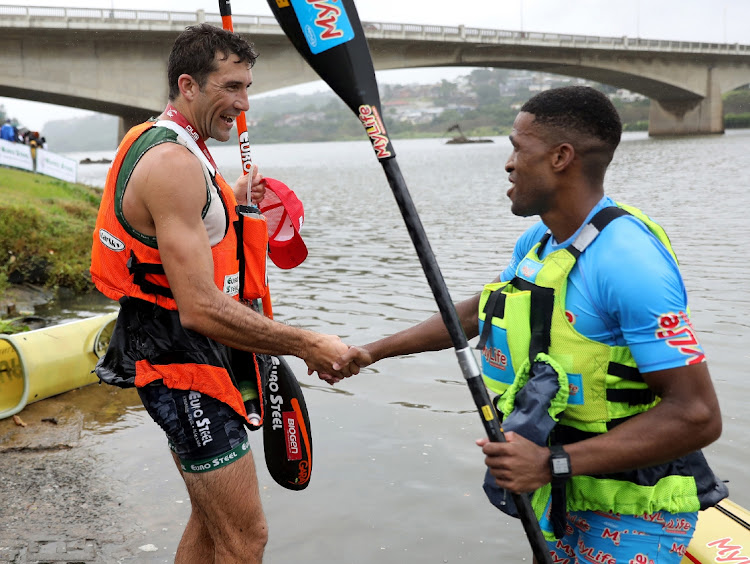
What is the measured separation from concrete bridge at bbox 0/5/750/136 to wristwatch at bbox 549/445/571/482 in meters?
37.0

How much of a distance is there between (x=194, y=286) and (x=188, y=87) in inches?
34.5

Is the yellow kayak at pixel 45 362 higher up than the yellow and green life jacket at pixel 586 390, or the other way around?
the yellow and green life jacket at pixel 586 390

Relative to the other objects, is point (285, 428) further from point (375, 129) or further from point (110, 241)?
point (375, 129)

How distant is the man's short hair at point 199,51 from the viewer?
334 cm

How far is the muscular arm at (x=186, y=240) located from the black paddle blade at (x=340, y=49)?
0.67 m

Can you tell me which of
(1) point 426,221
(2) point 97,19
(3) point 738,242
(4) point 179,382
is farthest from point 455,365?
(2) point 97,19

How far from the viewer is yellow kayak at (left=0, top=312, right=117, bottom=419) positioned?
23.6 feet

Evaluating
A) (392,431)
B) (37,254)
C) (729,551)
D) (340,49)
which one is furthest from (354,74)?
(37,254)

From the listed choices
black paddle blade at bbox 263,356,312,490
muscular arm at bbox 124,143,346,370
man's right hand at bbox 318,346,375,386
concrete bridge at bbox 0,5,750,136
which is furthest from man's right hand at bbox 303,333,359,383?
concrete bridge at bbox 0,5,750,136

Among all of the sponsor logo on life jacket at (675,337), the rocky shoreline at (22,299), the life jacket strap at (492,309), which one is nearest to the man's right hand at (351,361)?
the life jacket strap at (492,309)

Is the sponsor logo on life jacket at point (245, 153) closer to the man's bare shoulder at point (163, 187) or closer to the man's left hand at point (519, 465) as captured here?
the man's bare shoulder at point (163, 187)

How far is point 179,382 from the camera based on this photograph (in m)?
3.28

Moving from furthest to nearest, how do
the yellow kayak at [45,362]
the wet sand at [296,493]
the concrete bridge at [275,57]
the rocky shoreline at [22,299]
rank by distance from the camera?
1. the concrete bridge at [275,57]
2. the rocky shoreline at [22,299]
3. the yellow kayak at [45,362]
4. the wet sand at [296,493]

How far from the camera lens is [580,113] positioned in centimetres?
246
